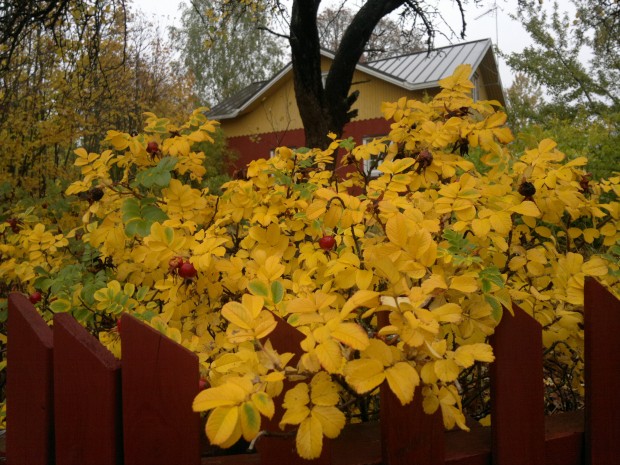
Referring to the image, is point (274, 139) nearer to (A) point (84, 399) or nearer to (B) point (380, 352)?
(A) point (84, 399)

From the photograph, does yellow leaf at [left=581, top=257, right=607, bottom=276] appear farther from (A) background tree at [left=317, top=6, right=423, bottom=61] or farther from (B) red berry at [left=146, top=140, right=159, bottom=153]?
(A) background tree at [left=317, top=6, right=423, bottom=61]

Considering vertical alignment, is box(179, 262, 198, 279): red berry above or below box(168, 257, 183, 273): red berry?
below

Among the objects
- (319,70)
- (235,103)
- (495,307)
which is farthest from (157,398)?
(235,103)

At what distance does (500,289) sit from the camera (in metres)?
0.84

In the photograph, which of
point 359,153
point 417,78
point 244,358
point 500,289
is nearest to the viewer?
point 244,358

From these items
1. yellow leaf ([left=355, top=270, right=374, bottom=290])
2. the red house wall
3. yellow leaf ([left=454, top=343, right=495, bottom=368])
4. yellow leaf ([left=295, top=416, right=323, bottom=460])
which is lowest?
yellow leaf ([left=295, top=416, right=323, bottom=460])

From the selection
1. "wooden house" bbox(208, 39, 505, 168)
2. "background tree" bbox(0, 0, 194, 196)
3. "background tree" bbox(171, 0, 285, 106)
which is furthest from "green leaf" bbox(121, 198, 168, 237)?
"background tree" bbox(171, 0, 285, 106)

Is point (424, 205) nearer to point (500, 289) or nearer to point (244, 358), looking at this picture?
point (500, 289)

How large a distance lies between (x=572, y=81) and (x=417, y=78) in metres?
4.92

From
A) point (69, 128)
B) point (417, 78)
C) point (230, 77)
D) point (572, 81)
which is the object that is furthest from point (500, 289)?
point (230, 77)

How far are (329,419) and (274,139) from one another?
13.6 metres

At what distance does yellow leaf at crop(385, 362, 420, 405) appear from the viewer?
1.95ft

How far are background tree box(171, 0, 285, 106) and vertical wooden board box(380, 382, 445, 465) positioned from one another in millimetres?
22878

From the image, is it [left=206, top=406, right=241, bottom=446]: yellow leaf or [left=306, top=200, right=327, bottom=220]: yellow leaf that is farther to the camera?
[left=306, top=200, right=327, bottom=220]: yellow leaf
